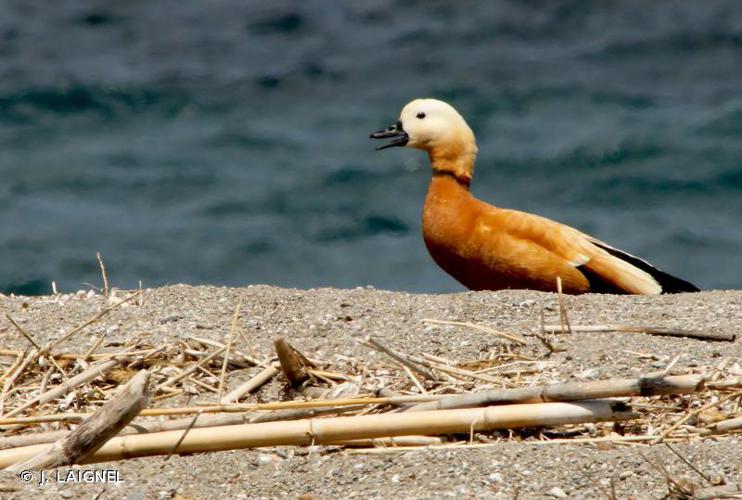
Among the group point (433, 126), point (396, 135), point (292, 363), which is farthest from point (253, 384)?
point (396, 135)

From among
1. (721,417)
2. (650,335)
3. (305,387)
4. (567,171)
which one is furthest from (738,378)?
(567,171)

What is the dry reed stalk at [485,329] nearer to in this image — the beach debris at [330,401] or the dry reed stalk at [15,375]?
the beach debris at [330,401]

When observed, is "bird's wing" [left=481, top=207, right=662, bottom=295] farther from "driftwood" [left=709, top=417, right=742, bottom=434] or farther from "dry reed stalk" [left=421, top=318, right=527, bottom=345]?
"driftwood" [left=709, top=417, right=742, bottom=434]

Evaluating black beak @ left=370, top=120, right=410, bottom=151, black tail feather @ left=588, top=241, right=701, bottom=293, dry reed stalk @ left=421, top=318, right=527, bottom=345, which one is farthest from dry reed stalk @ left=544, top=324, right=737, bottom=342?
black beak @ left=370, top=120, right=410, bottom=151

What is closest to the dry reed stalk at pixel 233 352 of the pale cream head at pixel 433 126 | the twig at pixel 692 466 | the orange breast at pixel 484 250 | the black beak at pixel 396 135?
the twig at pixel 692 466

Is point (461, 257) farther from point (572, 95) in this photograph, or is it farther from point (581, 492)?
point (572, 95)

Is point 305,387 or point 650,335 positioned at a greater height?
point 650,335

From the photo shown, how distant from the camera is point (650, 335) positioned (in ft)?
13.0

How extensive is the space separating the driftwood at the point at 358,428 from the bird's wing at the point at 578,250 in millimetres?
2605

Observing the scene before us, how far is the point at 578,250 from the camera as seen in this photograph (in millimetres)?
5750

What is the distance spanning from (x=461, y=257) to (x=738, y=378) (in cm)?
249

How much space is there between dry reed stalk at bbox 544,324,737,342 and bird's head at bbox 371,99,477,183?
7.68 ft

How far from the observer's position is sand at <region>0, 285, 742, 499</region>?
115 inches

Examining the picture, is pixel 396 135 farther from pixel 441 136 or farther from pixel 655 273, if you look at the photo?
pixel 655 273
